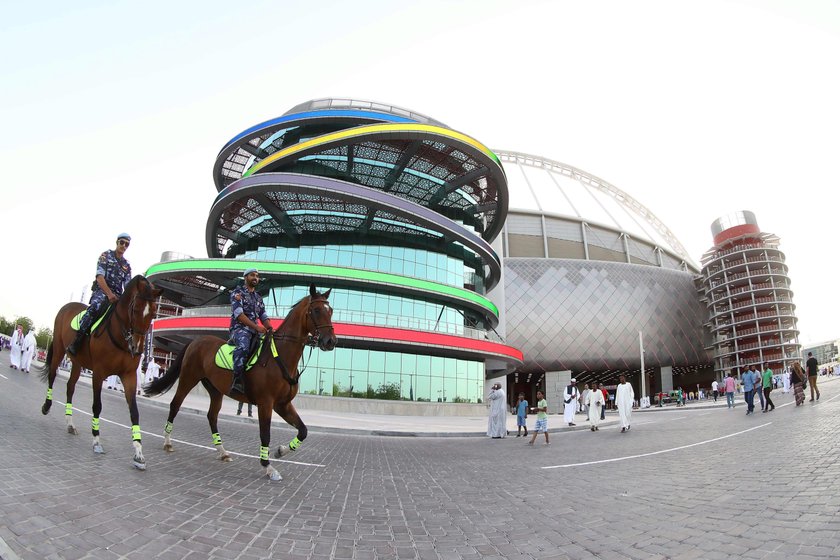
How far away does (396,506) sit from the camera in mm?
4852

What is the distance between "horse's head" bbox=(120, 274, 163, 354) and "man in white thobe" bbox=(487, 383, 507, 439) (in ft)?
42.3

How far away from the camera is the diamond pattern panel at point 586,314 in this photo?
5834 cm

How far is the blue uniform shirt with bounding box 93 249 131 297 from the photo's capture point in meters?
6.83

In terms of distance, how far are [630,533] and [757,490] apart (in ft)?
8.03

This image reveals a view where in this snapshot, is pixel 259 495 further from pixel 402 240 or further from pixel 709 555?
pixel 402 240

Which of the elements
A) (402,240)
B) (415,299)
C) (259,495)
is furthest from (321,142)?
(259,495)

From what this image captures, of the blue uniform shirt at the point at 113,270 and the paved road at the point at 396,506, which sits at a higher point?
the blue uniform shirt at the point at 113,270

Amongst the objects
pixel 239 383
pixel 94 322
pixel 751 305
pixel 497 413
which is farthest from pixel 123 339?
pixel 751 305

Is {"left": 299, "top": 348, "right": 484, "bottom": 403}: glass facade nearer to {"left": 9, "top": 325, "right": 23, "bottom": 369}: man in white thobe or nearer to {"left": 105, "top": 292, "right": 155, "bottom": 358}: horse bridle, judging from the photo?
{"left": 9, "top": 325, "right": 23, "bottom": 369}: man in white thobe

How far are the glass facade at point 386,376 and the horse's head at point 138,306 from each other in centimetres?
2498

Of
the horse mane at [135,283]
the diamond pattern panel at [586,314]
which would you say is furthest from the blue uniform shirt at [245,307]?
the diamond pattern panel at [586,314]

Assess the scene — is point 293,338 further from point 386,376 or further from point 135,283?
point 386,376

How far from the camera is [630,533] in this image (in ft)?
12.4

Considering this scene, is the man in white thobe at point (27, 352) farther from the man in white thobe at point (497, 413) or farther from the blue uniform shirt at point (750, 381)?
the blue uniform shirt at point (750, 381)
